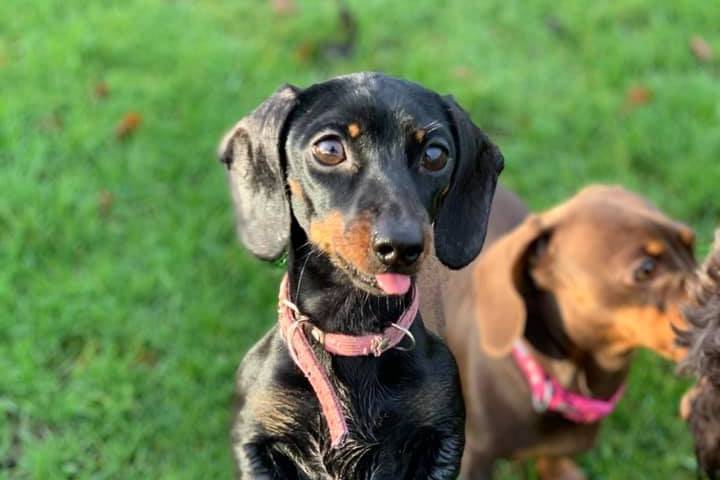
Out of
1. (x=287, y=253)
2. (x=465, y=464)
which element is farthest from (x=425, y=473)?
(x=465, y=464)

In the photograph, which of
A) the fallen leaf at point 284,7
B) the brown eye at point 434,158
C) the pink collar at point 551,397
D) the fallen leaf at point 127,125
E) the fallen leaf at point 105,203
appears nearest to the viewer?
the brown eye at point 434,158

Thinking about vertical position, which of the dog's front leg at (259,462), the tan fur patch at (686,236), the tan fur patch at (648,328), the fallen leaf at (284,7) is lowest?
the tan fur patch at (648,328)

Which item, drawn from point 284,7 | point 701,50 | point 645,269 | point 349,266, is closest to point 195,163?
point 284,7

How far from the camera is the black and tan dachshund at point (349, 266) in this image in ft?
7.02

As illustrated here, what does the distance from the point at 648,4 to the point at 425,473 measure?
4.23 meters

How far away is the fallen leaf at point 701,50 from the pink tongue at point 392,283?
4032 millimetres

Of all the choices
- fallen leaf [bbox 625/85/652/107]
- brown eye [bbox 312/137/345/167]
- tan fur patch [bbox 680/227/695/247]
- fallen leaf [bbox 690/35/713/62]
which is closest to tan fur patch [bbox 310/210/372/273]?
brown eye [bbox 312/137/345/167]

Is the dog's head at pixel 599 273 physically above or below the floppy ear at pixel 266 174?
below

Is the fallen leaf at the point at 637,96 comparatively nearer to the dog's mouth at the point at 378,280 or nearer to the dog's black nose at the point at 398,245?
the dog's mouth at the point at 378,280

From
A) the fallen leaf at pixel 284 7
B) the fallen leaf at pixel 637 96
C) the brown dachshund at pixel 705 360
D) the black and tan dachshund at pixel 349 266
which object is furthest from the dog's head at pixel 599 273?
the fallen leaf at pixel 284 7

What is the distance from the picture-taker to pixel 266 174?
7.37ft

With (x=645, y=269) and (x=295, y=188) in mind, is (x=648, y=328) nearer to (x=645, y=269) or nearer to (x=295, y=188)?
(x=645, y=269)

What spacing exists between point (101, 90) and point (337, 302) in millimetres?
2898

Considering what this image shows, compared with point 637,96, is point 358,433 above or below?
above
